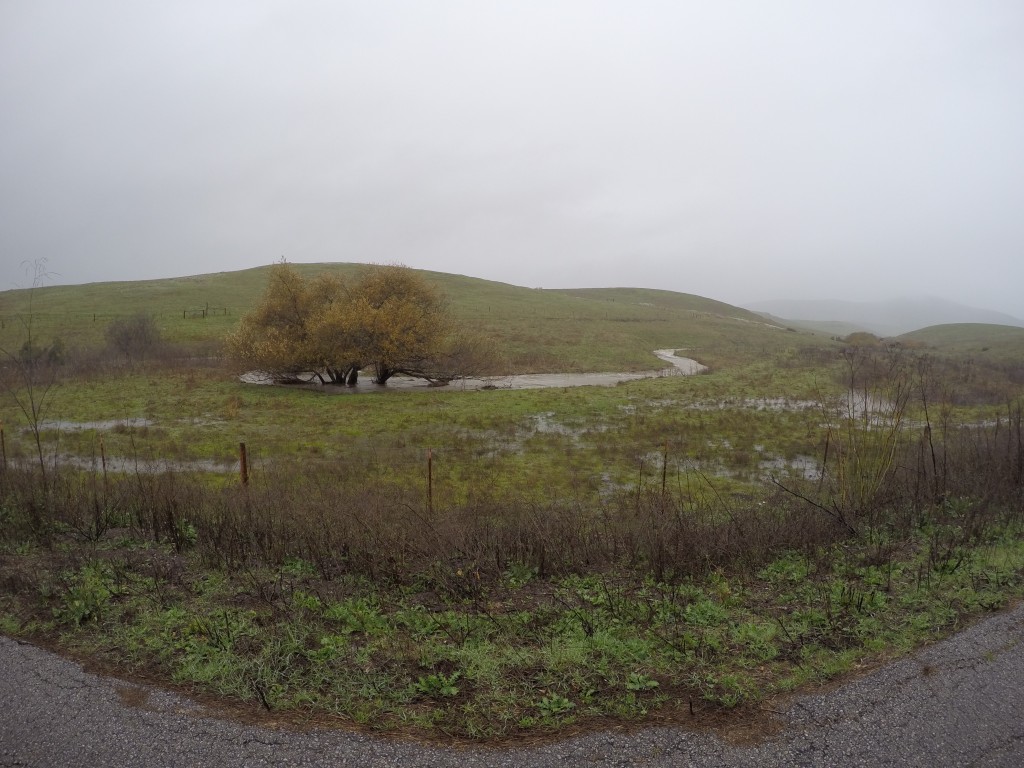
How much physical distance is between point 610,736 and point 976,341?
299ft

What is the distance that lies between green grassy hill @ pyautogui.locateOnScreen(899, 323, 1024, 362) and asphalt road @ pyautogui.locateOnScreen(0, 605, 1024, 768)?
2201 inches

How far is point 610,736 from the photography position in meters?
4.17

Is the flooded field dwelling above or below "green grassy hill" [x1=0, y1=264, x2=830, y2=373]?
below

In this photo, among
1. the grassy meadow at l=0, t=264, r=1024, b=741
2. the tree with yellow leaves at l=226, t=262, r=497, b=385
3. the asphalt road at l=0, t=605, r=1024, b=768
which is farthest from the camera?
the tree with yellow leaves at l=226, t=262, r=497, b=385

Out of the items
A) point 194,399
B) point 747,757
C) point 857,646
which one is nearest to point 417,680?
point 747,757

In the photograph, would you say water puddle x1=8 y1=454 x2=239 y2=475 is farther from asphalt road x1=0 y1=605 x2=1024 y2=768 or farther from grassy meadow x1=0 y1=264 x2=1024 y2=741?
asphalt road x1=0 y1=605 x2=1024 y2=768

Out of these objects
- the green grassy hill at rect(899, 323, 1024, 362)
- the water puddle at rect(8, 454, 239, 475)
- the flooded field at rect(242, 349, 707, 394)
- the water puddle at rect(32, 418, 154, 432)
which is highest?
the green grassy hill at rect(899, 323, 1024, 362)

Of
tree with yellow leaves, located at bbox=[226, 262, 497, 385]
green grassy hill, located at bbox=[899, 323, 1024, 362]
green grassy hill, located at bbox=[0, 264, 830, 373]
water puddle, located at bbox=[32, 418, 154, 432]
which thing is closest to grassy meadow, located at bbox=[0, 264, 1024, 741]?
water puddle, located at bbox=[32, 418, 154, 432]

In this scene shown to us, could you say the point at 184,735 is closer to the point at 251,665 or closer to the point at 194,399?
the point at 251,665

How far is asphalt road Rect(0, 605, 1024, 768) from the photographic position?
3.95 meters

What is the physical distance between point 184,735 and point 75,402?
27.7m

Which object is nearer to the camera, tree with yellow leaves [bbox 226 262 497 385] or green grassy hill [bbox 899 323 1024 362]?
tree with yellow leaves [bbox 226 262 497 385]

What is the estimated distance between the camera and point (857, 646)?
539 centimetres

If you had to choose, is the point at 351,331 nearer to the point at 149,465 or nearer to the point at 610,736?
the point at 149,465
